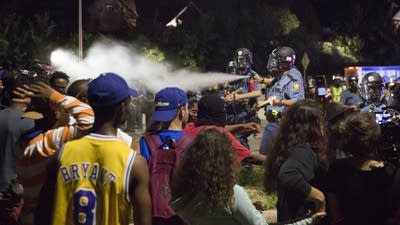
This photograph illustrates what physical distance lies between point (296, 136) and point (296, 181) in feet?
1.21

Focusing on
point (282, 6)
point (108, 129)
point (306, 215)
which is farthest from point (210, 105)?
point (282, 6)

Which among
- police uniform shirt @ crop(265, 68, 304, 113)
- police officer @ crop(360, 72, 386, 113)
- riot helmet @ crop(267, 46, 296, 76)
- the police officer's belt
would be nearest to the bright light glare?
police officer @ crop(360, 72, 386, 113)

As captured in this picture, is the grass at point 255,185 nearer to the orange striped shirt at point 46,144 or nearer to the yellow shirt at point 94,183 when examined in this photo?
the orange striped shirt at point 46,144

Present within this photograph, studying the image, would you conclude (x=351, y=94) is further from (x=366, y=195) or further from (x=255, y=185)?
(x=366, y=195)

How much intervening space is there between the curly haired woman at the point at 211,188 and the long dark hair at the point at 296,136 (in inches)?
25.4

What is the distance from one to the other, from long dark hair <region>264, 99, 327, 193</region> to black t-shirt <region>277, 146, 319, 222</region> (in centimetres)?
7

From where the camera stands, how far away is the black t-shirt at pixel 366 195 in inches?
176

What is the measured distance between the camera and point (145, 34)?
35.0 metres

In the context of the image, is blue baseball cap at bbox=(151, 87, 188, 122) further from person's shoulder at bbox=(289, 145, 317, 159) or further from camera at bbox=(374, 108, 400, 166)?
camera at bbox=(374, 108, 400, 166)

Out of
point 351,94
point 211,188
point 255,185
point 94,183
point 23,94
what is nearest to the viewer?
point 94,183

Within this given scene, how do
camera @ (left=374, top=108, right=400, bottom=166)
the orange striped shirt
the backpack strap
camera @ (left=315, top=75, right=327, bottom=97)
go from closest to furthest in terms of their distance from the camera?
the orange striped shirt
the backpack strap
camera @ (left=374, top=108, right=400, bottom=166)
camera @ (left=315, top=75, right=327, bottom=97)

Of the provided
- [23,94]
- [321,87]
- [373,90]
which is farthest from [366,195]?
[373,90]

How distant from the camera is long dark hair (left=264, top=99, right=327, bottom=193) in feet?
15.8

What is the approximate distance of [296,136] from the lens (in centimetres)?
480
